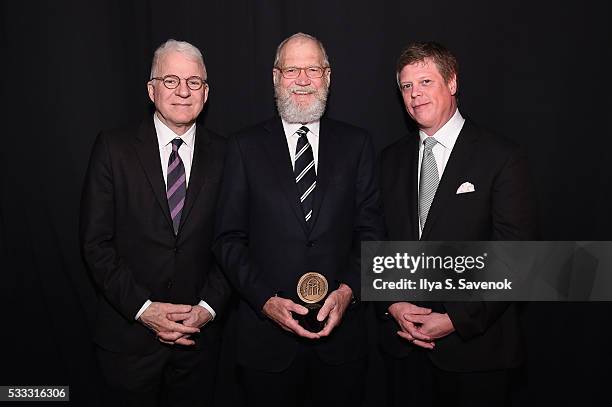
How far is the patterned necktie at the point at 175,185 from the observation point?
226 centimetres

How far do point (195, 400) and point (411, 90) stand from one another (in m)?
1.65

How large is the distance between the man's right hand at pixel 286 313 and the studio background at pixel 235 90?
47.8 inches

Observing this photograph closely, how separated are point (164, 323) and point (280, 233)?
61 cm

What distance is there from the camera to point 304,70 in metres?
2.27

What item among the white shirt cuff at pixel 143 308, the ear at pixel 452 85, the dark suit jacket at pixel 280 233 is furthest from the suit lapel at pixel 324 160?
the white shirt cuff at pixel 143 308

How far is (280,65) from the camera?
232 cm

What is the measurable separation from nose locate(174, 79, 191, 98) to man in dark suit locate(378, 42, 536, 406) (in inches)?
35.9

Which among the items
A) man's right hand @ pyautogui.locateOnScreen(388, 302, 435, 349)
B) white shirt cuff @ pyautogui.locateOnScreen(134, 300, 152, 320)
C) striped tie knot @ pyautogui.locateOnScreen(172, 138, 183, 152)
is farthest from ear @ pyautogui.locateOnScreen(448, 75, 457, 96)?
white shirt cuff @ pyautogui.locateOnScreen(134, 300, 152, 320)

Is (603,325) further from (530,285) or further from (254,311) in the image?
(254,311)

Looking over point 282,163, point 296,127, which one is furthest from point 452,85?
point 282,163

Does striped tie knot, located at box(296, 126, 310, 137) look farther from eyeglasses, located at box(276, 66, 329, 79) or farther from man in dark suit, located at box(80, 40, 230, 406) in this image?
man in dark suit, located at box(80, 40, 230, 406)

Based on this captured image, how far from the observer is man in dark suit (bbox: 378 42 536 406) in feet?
6.84

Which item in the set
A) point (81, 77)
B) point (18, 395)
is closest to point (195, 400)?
point (18, 395)

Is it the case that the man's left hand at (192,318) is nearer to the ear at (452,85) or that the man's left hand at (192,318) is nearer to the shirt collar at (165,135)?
the shirt collar at (165,135)
